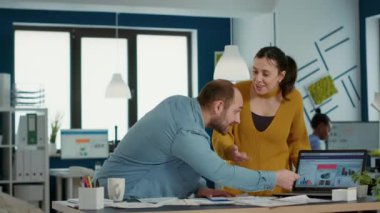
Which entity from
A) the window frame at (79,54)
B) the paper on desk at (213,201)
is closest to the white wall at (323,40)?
the window frame at (79,54)

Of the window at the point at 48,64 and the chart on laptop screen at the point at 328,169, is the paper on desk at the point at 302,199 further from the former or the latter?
the window at the point at 48,64

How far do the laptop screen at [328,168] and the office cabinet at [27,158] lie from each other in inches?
191

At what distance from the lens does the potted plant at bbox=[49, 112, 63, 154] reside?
862 centimetres

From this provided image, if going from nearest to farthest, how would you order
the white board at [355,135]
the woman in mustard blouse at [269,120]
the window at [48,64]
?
the woman in mustard blouse at [269,120], the white board at [355,135], the window at [48,64]

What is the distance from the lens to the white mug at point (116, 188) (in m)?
2.98

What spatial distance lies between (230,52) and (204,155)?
4391 millimetres

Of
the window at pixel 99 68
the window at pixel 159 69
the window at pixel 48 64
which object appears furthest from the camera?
the window at pixel 159 69

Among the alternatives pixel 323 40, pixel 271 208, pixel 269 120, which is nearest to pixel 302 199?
pixel 271 208

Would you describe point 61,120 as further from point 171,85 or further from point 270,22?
point 270,22

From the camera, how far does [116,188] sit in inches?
117

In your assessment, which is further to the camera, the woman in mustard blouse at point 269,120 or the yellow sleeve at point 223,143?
the woman in mustard blouse at point 269,120

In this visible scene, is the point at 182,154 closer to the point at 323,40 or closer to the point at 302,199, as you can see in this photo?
the point at 302,199

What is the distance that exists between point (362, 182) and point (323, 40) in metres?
5.50

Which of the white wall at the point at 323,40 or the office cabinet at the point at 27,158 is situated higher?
the white wall at the point at 323,40
